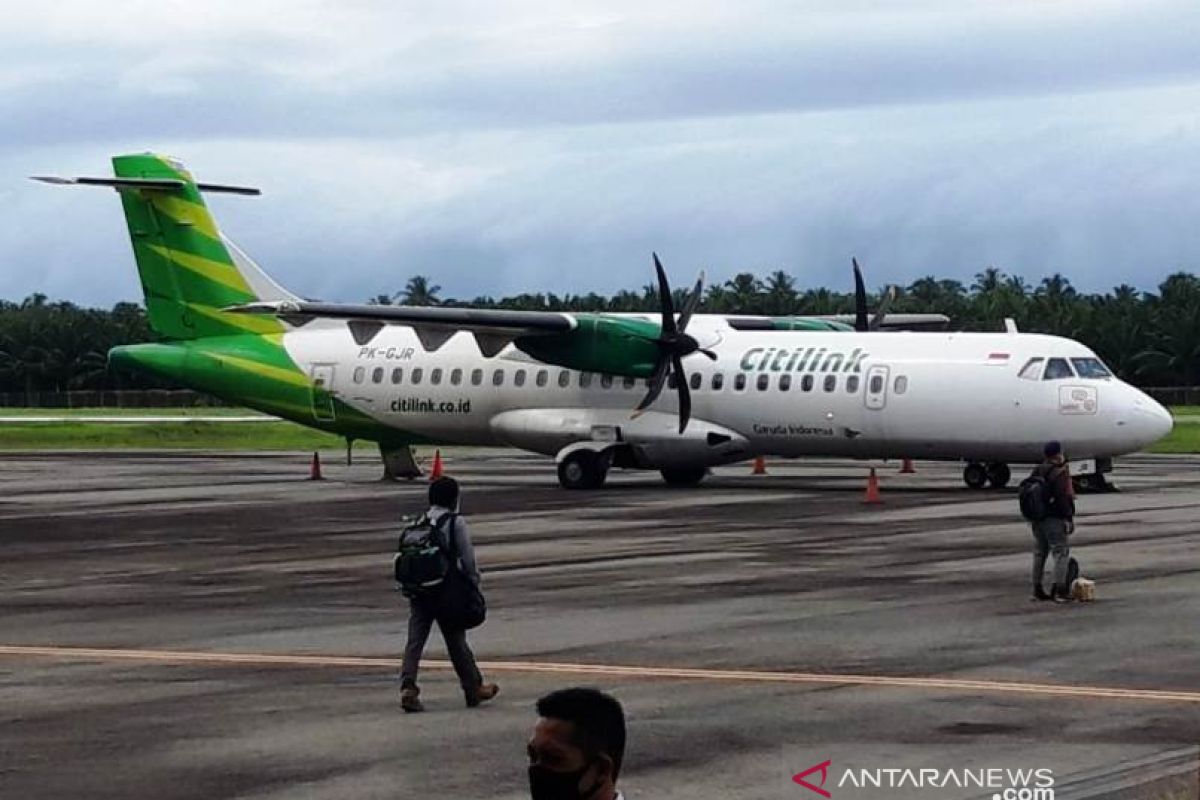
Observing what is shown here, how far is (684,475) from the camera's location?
36.2m

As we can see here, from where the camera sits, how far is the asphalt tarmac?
36.2 feet

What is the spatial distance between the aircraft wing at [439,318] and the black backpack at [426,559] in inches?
855

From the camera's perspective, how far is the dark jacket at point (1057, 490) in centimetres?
1791

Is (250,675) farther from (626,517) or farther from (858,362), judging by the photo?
(858,362)

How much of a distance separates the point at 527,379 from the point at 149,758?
2601 centimetres

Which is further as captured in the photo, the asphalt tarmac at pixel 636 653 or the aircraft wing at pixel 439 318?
the aircraft wing at pixel 439 318

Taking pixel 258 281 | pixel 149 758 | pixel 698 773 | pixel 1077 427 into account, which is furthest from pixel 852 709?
pixel 258 281

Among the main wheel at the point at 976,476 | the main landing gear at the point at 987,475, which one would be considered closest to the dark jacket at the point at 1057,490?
the main landing gear at the point at 987,475

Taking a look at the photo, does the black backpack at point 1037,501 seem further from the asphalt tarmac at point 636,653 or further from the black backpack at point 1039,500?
the asphalt tarmac at point 636,653

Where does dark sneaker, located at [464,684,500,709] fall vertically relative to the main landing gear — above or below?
below

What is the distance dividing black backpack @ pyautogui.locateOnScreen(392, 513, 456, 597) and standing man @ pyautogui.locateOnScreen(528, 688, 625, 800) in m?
7.76

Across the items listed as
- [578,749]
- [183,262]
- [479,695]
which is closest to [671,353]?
[183,262]

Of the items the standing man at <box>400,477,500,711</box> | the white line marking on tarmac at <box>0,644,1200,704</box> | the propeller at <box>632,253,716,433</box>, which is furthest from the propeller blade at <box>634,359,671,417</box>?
the standing man at <box>400,477,500,711</box>

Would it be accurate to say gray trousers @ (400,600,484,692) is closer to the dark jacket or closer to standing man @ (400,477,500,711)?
standing man @ (400,477,500,711)
